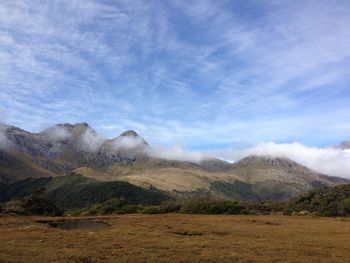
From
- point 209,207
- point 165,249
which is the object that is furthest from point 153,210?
point 165,249

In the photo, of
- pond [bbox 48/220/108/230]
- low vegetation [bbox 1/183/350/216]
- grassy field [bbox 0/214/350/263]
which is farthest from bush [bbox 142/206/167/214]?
grassy field [bbox 0/214/350/263]

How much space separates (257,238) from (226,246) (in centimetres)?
1184

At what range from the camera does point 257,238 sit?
58812 millimetres

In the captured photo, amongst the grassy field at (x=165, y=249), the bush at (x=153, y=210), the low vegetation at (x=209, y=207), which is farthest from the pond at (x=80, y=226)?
the bush at (x=153, y=210)

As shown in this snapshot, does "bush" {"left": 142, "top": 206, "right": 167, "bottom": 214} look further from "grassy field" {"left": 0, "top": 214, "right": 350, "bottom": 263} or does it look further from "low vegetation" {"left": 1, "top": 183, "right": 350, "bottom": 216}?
"grassy field" {"left": 0, "top": 214, "right": 350, "bottom": 263}

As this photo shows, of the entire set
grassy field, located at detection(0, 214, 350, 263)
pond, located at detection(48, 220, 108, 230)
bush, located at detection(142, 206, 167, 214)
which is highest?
bush, located at detection(142, 206, 167, 214)

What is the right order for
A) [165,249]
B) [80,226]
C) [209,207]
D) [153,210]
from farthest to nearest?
[209,207] → [153,210] → [80,226] → [165,249]

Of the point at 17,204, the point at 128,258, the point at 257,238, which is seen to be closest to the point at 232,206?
the point at 17,204

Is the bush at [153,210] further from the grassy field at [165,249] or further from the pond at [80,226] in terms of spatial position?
the grassy field at [165,249]

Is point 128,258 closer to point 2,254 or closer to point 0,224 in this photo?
point 2,254

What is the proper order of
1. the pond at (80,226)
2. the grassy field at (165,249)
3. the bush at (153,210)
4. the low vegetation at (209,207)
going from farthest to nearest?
the bush at (153,210) < the low vegetation at (209,207) < the pond at (80,226) < the grassy field at (165,249)

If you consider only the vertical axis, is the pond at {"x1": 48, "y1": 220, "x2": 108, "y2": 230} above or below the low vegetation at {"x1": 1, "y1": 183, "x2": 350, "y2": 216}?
below

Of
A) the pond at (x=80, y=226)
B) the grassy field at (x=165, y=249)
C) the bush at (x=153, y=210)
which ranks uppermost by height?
the bush at (x=153, y=210)

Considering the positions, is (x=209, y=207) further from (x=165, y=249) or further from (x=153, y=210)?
(x=165, y=249)
